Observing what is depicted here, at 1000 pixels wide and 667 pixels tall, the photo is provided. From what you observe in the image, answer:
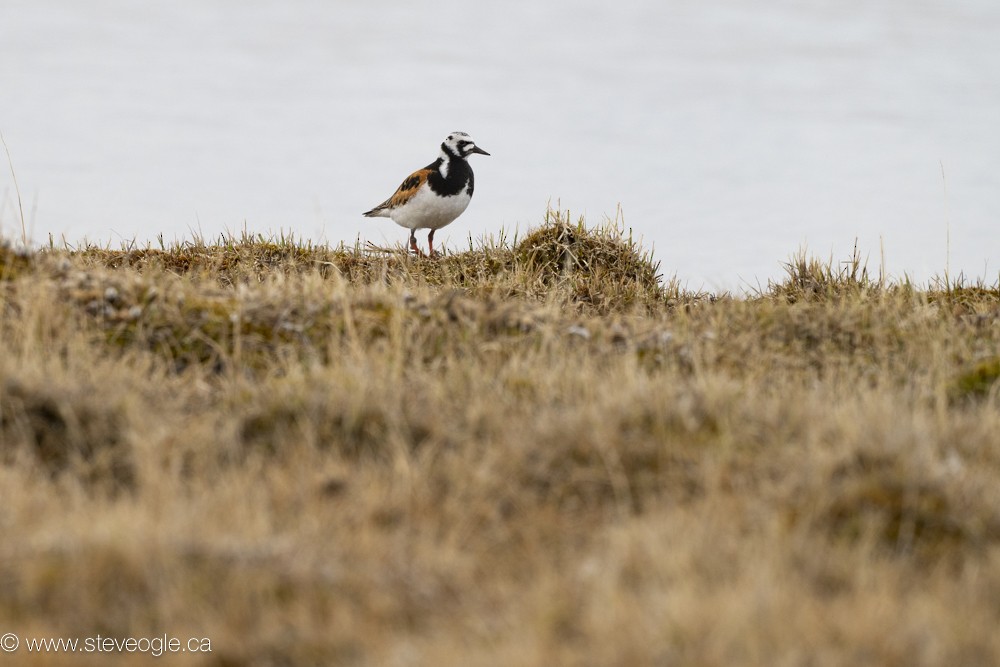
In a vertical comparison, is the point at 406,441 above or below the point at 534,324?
below

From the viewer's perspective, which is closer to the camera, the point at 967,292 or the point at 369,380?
the point at 369,380

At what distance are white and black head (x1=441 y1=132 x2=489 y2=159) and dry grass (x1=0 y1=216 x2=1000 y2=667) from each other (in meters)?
5.53

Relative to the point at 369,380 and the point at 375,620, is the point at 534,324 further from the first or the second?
the point at 375,620

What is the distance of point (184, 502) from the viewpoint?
14.7 feet

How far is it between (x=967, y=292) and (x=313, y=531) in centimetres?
872

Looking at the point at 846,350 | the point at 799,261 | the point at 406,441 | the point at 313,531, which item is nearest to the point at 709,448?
the point at 406,441

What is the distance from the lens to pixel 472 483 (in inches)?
189

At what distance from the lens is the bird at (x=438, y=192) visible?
1251 cm

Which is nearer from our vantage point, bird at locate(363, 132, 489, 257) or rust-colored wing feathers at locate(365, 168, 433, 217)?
bird at locate(363, 132, 489, 257)

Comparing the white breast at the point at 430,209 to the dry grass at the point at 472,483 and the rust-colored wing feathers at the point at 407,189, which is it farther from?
the dry grass at the point at 472,483
